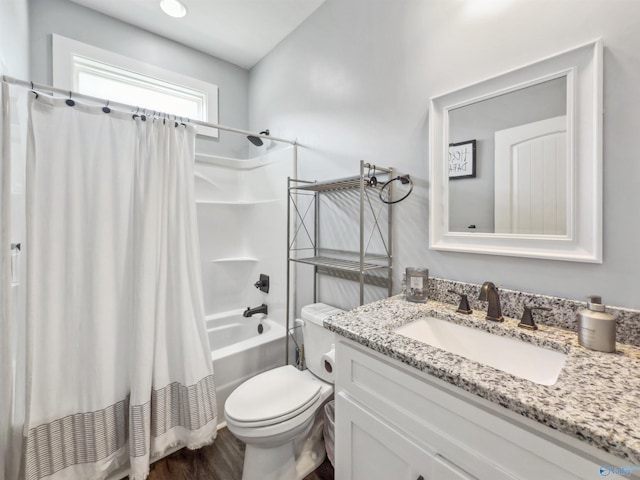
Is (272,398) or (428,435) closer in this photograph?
(428,435)

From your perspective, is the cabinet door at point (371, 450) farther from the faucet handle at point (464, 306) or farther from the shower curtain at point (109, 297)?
the shower curtain at point (109, 297)

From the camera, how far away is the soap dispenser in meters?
0.76

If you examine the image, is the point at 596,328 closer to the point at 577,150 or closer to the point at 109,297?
the point at 577,150

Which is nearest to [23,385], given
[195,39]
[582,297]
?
[582,297]

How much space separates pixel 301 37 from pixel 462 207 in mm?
1715

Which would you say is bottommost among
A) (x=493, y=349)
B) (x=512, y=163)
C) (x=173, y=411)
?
(x=173, y=411)

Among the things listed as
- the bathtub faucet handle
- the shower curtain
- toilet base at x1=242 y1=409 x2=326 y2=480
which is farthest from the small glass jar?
the bathtub faucet handle

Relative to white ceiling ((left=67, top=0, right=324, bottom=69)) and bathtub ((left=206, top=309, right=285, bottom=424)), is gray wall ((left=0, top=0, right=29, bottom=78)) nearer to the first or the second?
white ceiling ((left=67, top=0, right=324, bottom=69))

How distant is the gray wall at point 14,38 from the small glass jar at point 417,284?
1.90 metres

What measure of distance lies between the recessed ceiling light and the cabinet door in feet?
8.19

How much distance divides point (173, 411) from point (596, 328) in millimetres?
1832

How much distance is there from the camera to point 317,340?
5.15ft

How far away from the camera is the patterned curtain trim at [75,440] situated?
3.80ft

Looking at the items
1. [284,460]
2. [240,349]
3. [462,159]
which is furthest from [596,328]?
[240,349]
